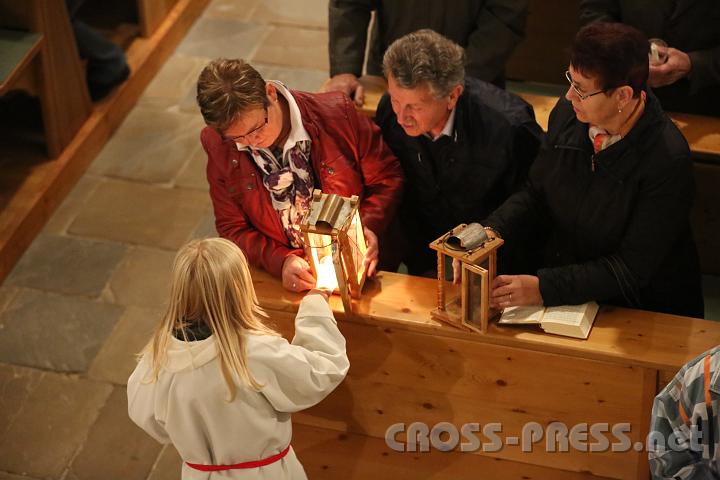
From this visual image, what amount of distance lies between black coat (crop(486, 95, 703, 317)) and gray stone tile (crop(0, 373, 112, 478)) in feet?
6.56

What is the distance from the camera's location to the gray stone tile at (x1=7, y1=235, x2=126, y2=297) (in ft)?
16.7

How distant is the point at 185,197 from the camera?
18.2 ft

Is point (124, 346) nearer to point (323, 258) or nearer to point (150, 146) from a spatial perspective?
point (150, 146)

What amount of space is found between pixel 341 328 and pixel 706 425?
132cm

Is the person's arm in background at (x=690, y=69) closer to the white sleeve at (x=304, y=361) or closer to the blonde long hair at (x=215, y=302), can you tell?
the white sleeve at (x=304, y=361)

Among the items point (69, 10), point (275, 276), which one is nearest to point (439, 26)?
point (275, 276)

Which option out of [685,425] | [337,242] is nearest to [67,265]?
[337,242]

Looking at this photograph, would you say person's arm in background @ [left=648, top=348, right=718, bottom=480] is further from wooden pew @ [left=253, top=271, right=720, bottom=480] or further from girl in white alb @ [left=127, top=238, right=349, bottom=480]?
girl in white alb @ [left=127, top=238, right=349, bottom=480]

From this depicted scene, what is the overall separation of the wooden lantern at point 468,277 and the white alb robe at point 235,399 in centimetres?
45

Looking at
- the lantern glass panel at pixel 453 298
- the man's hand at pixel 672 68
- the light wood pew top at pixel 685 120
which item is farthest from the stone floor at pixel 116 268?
the lantern glass panel at pixel 453 298

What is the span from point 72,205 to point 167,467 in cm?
187

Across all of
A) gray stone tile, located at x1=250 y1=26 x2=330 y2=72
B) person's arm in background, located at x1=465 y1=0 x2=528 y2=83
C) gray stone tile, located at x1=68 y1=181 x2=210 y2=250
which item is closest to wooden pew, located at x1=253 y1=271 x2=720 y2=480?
person's arm in background, located at x1=465 y1=0 x2=528 y2=83

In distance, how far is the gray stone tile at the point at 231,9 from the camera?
22.1ft

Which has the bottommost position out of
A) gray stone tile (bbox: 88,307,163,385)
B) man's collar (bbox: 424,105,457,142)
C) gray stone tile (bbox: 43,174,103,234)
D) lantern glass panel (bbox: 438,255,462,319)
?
gray stone tile (bbox: 88,307,163,385)
